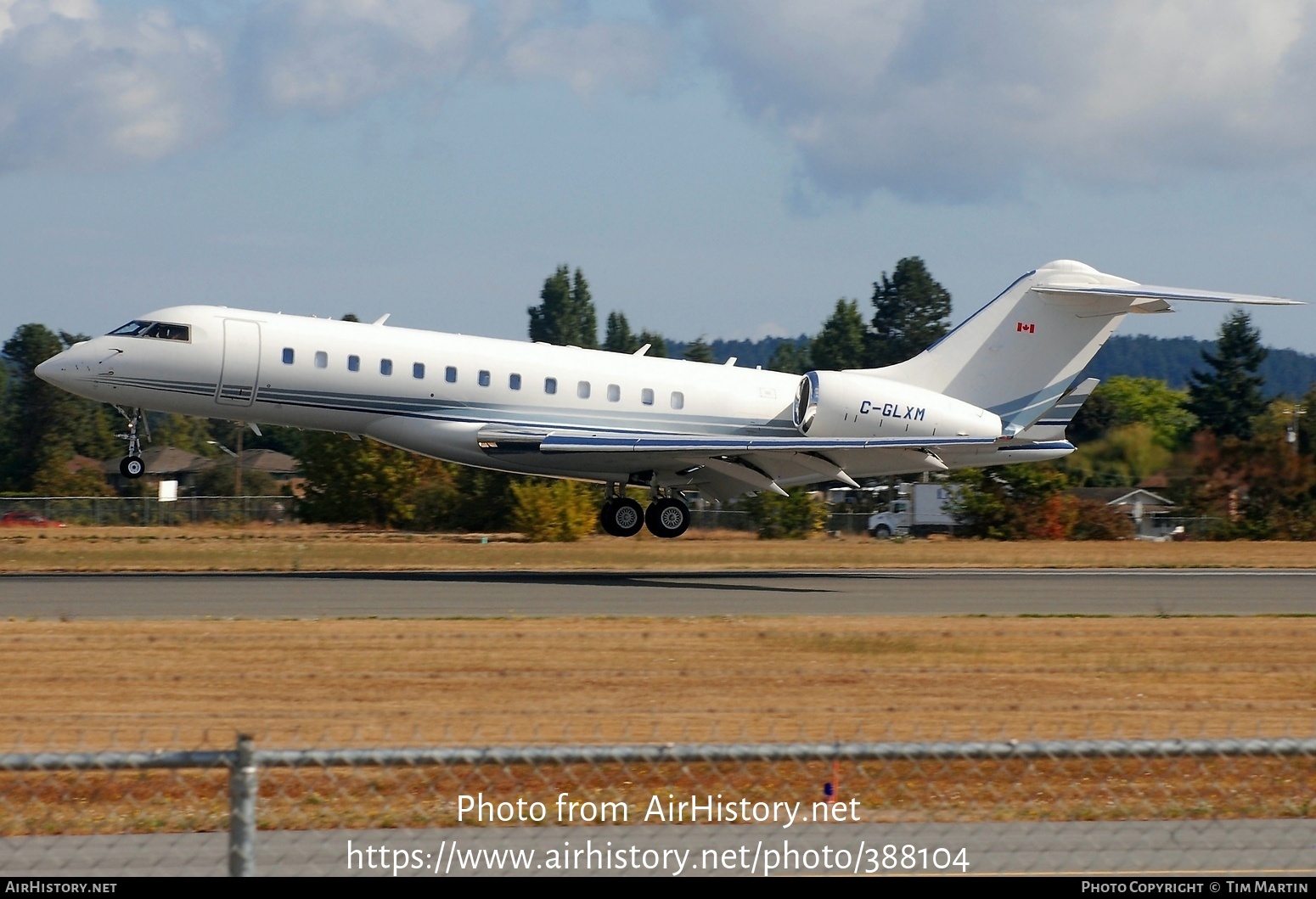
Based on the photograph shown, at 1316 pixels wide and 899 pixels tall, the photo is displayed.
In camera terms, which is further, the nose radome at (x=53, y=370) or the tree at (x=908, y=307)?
the tree at (x=908, y=307)

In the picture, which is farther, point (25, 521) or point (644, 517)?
point (25, 521)

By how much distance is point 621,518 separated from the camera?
91.6ft

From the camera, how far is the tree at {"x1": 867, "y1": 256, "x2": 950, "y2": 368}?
110 m

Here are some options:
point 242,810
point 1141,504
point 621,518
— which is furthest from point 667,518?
point 1141,504

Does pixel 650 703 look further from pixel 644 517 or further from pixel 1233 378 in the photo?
pixel 1233 378

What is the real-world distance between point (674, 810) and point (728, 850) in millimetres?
1169

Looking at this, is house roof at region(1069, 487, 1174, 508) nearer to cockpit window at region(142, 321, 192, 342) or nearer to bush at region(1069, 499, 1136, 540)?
bush at region(1069, 499, 1136, 540)

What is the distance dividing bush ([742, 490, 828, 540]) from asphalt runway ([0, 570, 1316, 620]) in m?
14.6

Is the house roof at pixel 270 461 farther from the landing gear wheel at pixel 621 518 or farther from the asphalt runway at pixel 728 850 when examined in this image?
Answer: the asphalt runway at pixel 728 850

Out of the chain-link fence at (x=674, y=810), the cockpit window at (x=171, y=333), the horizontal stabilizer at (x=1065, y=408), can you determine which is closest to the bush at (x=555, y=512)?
the horizontal stabilizer at (x=1065, y=408)

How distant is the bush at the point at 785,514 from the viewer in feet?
136

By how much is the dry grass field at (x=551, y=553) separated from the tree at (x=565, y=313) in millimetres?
87563

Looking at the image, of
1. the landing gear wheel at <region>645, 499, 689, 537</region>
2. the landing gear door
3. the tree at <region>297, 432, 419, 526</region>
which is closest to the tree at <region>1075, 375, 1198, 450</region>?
the tree at <region>297, 432, 419, 526</region>

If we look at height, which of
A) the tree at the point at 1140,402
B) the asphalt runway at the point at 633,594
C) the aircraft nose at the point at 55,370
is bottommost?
the asphalt runway at the point at 633,594
